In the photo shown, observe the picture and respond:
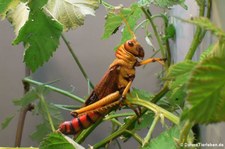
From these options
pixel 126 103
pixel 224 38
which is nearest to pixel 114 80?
pixel 126 103

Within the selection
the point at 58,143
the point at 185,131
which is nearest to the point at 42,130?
the point at 58,143

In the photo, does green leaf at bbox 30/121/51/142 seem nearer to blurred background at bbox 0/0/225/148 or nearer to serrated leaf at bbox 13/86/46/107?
serrated leaf at bbox 13/86/46/107

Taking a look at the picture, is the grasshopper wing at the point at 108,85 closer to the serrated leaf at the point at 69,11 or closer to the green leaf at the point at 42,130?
the serrated leaf at the point at 69,11

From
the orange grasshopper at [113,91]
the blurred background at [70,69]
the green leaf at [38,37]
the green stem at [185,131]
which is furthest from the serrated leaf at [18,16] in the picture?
the blurred background at [70,69]

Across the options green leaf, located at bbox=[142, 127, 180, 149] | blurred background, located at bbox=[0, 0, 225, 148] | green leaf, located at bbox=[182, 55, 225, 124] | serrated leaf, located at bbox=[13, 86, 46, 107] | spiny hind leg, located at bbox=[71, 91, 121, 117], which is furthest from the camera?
blurred background, located at bbox=[0, 0, 225, 148]

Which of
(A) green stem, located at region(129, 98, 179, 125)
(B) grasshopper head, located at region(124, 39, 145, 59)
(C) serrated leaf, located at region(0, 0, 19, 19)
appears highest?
(C) serrated leaf, located at region(0, 0, 19, 19)

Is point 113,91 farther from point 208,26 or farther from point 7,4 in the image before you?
point 208,26

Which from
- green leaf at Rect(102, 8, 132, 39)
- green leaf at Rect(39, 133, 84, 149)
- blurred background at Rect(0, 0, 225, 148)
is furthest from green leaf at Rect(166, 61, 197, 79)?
blurred background at Rect(0, 0, 225, 148)
